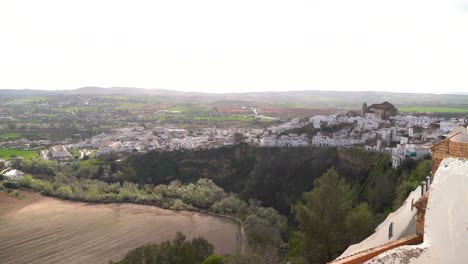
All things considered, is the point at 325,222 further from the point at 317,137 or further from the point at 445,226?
the point at 317,137

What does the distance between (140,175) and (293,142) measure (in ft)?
60.7

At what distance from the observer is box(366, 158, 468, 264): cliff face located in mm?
5289

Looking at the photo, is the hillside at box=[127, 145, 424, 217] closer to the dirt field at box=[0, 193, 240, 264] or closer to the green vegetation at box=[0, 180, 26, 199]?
the dirt field at box=[0, 193, 240, 264]

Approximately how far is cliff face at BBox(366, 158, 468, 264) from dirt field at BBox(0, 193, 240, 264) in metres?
20.1

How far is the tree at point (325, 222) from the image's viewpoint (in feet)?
48.4

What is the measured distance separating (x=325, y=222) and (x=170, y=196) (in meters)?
24.2

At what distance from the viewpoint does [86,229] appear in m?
29.2

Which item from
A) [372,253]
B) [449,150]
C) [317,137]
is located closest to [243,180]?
[317,137]

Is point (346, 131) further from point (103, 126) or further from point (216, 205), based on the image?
point (103, 126)

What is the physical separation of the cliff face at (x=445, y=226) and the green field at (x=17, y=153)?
51.6m

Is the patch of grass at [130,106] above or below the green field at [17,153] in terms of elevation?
above

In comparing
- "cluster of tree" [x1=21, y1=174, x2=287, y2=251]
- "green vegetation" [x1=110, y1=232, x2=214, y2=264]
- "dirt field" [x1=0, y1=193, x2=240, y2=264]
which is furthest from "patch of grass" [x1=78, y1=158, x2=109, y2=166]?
"green vegetation" [x1=110, y1=232, x2=214, y2=264]

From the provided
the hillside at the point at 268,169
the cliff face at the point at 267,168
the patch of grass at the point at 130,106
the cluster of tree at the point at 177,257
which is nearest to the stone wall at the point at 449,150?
the cluster of tree at the point at 177,257

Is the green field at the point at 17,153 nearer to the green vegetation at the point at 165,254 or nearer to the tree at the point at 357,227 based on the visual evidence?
the green vegetation at the point at 165,254
